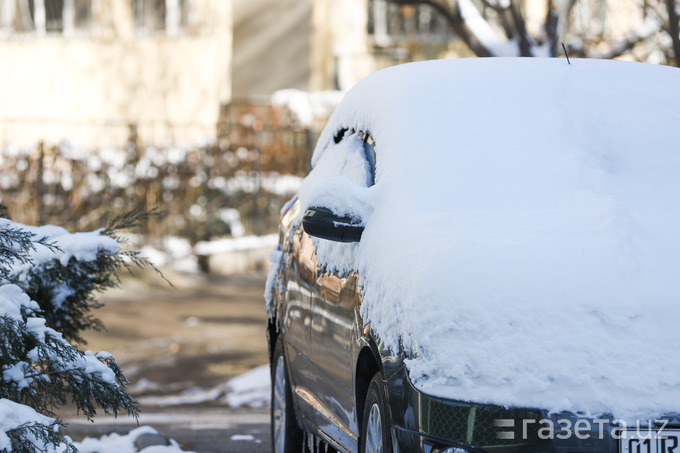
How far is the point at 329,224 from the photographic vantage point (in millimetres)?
3832

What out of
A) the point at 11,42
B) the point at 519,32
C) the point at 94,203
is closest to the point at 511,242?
the point at 519,32

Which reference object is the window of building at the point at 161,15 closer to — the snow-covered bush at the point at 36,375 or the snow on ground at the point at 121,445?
the snow on ground at the point at 121,445

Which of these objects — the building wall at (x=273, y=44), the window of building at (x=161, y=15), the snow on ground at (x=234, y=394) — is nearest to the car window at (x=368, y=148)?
the snow on ground at (x=234, y=394)

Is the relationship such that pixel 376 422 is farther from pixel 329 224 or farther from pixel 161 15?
pixel 161 15

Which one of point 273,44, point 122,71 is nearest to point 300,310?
point 122,71

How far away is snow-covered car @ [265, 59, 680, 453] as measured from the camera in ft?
10.0

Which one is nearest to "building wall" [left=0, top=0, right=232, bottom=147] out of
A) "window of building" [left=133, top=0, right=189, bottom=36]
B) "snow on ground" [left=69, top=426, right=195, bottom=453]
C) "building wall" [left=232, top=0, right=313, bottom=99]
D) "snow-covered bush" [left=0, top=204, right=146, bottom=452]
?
"window of building" [left=133, top=0, right=189, bottom=36]

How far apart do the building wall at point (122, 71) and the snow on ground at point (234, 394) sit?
15568 mm

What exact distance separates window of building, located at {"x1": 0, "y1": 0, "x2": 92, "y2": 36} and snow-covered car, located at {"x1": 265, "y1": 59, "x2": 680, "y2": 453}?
21.2 meters

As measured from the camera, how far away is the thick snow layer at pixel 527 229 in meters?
3.07

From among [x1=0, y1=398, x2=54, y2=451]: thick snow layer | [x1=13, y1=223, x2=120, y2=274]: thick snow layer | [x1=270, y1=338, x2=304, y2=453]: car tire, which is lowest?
[x1=270, y1=338, x2=304, y2=453]: car tire

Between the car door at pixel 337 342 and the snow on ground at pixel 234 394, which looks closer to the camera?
the car door at pixel 337 342

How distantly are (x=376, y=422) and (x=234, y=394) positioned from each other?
5.23 m

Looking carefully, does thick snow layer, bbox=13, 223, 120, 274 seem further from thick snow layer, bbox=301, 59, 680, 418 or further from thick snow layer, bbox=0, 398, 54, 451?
thick snow layer, bbox=0, 398, 54, 451
